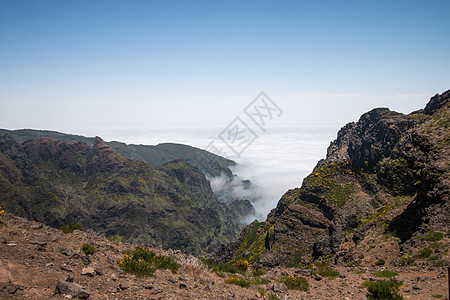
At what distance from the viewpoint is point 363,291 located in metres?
12.2

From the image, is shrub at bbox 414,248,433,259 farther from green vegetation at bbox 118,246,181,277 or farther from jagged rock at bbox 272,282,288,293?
green vegetation at bbox 118,246,181,277

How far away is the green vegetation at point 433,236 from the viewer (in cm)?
1881

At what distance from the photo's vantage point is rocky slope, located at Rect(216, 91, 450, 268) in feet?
71.5

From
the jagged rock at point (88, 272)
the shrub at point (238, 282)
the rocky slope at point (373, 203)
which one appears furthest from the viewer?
the rocky slope at point (373, 203)

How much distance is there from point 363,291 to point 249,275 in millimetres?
6144

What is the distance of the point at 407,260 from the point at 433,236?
3031mm

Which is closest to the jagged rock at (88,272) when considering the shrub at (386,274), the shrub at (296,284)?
the shrub at (296,284)

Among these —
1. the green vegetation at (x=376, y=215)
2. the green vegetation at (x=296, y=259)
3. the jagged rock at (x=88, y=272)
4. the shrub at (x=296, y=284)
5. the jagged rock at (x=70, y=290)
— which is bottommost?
the green vegetation at (x=296, y=259)

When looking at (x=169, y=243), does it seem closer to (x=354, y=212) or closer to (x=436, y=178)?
(x=354, y=212)

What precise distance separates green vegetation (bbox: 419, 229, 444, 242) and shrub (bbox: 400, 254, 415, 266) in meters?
2.04

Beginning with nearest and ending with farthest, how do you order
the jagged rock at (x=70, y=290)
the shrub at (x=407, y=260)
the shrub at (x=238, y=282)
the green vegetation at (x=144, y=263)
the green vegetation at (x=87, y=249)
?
1. the jagged rock at (x=70, y=290)
2. the green vegetation at (x=144, y=263)
3. the green vegetation at (x=87, y=249)
4. the shrub at (x=238, y=282)
5. the shrub at (x=407, y=260)

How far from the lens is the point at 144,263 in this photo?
11.7 meters

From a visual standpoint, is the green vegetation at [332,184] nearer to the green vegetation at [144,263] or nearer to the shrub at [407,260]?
the shrub at [407,260]

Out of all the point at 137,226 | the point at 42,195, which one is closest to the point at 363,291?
the point at 137,226
